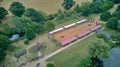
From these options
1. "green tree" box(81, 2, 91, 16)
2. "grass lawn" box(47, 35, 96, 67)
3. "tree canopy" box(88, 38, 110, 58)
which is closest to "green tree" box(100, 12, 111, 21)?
"green tree" box(81, 2, 91, 16)

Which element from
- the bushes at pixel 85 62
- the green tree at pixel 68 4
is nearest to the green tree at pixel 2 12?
the green tree at pixel 68 4

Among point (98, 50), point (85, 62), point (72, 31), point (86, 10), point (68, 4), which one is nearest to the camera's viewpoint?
point (98, 50)

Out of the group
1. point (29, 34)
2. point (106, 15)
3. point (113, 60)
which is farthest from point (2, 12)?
point (113, 60)

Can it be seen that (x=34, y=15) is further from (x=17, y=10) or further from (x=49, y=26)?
(x=49, y=26)

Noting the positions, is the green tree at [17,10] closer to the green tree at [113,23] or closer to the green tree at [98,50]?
the green tree at [113,23]

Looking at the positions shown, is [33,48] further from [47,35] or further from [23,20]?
[23,20]

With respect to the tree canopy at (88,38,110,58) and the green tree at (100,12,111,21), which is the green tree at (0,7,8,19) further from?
the tree canopy at (88,38,110,58)
